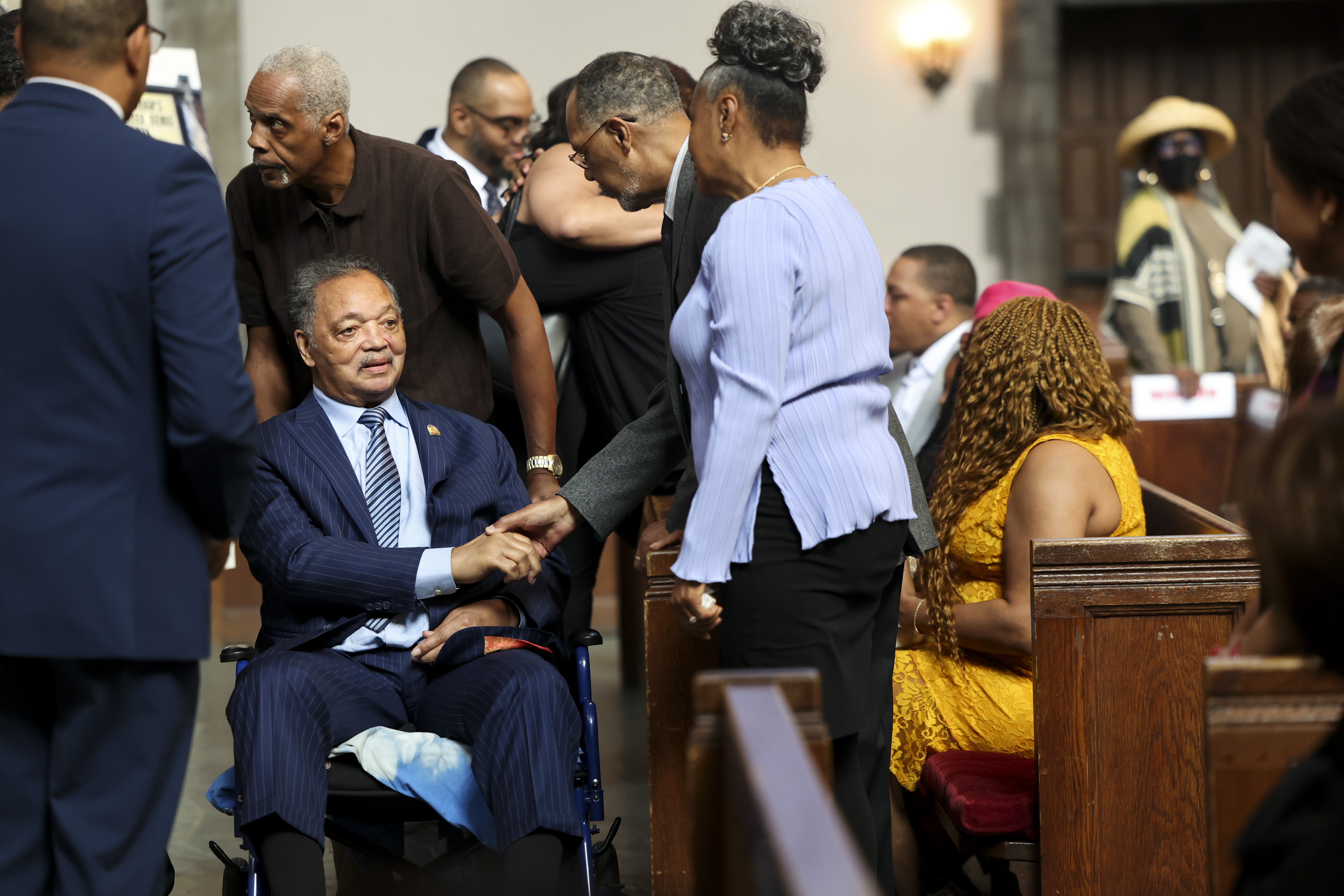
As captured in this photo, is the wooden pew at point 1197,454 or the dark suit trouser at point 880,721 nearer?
the dark suit trouser at point 880,721

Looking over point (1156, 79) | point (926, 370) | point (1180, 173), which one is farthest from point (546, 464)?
point (1156, 79)

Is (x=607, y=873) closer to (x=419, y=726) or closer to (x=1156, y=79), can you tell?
(x=419, y=726)

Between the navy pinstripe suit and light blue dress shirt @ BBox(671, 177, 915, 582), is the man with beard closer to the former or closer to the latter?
the navy pinstripe suit

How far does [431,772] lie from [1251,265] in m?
5.27

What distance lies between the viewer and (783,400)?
2115 millimetres

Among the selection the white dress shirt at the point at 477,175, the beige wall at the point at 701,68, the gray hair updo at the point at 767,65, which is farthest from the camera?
the beige wall at the point at 701,68

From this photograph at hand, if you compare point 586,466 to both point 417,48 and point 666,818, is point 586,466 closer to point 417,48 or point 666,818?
point 666,818

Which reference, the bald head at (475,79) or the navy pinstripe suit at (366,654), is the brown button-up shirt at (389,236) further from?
the bald head at (475,79)

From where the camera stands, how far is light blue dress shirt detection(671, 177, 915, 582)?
2.05m

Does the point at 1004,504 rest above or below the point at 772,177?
below

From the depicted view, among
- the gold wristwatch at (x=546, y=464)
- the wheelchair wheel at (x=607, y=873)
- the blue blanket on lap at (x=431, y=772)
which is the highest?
the gold wristwatch at (x=546, y=464)

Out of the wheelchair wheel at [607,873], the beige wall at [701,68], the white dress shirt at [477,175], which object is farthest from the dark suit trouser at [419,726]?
the beige wall at [701,68]

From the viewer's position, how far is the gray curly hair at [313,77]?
9.48ft

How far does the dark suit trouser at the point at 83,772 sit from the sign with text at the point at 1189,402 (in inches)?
175
